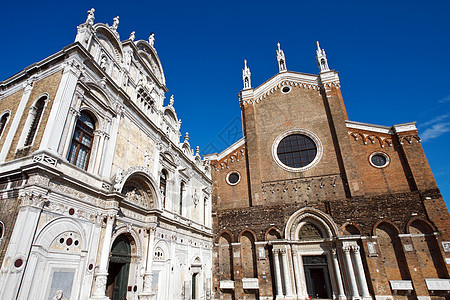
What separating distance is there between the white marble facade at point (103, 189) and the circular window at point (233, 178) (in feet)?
15.5

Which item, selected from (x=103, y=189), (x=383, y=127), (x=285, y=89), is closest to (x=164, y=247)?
(x=103, y=189)

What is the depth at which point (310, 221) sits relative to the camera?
17016mm

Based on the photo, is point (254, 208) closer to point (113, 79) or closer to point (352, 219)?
point (352, 219)

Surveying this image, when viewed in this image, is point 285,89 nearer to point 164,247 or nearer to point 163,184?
point 163,184

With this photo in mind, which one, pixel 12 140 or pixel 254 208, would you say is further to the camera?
pixel 254 208

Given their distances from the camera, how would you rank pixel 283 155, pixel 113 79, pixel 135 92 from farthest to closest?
pixel 283 155 < pixel 135 92 < pixel 113 79

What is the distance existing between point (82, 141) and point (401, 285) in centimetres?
1723

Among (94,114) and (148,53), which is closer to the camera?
(94,114)

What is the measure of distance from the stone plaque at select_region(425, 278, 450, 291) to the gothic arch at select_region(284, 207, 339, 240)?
16.7 ft

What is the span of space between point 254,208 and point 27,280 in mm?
13798

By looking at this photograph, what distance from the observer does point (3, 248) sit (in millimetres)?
6199

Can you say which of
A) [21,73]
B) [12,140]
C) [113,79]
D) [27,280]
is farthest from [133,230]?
[21,73]

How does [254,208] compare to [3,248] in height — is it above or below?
above

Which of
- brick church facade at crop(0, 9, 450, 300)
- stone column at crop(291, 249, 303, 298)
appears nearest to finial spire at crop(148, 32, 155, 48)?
brick church facade at crop(0, 9, 450, 300)
